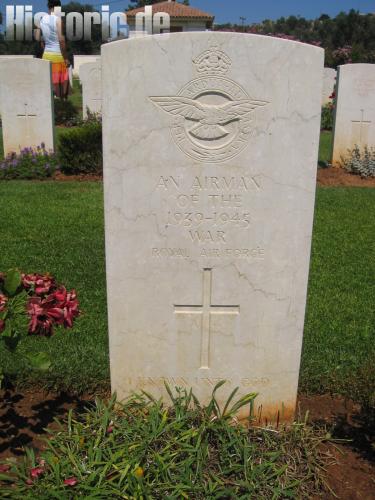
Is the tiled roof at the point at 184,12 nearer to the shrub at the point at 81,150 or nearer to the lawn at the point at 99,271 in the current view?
the shrub at the point at 81,150

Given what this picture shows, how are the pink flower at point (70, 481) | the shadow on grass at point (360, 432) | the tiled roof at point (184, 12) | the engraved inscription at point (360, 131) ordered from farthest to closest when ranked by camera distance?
the tiled roof at point (184, 12) < the engraved inscription at point (360, 131) < the shadow on grass at point (360, 432) < the pink flower at point (70, 481)

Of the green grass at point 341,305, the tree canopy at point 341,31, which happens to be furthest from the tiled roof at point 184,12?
the green grass at point 341,305

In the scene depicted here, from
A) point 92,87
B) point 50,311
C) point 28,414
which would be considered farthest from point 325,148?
point 50,311

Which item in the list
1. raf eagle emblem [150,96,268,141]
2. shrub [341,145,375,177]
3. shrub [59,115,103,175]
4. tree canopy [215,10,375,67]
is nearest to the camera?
raf eagle emblem [150,96,268,141]

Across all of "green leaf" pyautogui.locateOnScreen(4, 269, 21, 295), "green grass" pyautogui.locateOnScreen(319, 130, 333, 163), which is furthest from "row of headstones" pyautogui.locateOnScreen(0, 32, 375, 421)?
"green grass" pyautogui.locateOnScreen(319, 130, 333, 163)

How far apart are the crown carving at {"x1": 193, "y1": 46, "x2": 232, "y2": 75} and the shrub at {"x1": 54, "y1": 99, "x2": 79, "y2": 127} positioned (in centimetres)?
1333

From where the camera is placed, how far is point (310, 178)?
8.59 ft

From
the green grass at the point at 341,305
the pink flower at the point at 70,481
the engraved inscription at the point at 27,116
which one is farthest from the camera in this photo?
the engraved inscription at the point at 27,116

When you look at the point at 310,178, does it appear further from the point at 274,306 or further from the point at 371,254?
the point at 371,254

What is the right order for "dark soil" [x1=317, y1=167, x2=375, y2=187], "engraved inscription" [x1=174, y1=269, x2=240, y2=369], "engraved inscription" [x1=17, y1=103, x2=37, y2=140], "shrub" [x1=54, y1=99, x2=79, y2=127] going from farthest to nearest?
"shrub" [x1=54, y1=99, x2=79, y2=127]
"engraved inscription" [x1=17, y1=103, x2=37, y2=140]
"dark soil" [x1=317, y1=167, x2=375, y2=187]
"engraved inscription" [x1=174, y1=269, x2=240, y2=369]

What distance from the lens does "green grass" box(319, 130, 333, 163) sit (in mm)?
11320

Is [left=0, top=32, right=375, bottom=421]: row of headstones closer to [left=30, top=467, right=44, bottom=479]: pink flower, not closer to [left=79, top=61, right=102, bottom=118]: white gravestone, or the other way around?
[left=30, top=467, right=44, bottom=479]: pink flower

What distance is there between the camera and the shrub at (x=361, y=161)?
32.3 ft

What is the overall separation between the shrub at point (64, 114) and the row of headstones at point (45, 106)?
5376 millimetres
